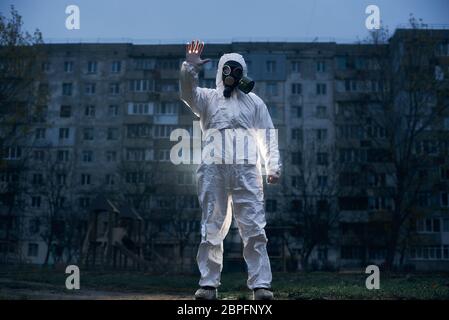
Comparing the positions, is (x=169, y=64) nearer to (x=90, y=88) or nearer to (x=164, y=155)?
(x=90, y=88)

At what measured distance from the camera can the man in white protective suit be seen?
6.33m

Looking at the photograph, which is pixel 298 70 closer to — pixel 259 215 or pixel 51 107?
pixel 51 107

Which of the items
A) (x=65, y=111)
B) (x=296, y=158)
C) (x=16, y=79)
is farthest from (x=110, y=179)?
(x=16, y=79)

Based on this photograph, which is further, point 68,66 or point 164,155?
point 68,66

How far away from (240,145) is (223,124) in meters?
0.33

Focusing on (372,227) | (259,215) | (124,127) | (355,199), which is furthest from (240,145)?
(124,127)

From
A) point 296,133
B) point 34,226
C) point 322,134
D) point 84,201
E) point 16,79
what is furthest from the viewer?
point 322,134

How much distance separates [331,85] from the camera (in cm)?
5684

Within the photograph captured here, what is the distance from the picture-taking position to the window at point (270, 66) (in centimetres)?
5488

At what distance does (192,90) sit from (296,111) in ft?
167

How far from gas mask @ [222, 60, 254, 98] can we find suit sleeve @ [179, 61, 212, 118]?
249 mm

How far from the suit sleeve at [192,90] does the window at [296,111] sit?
1982 inches

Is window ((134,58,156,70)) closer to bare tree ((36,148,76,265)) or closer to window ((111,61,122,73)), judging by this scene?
window ((111,61,122,73))

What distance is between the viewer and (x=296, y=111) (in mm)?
56906
